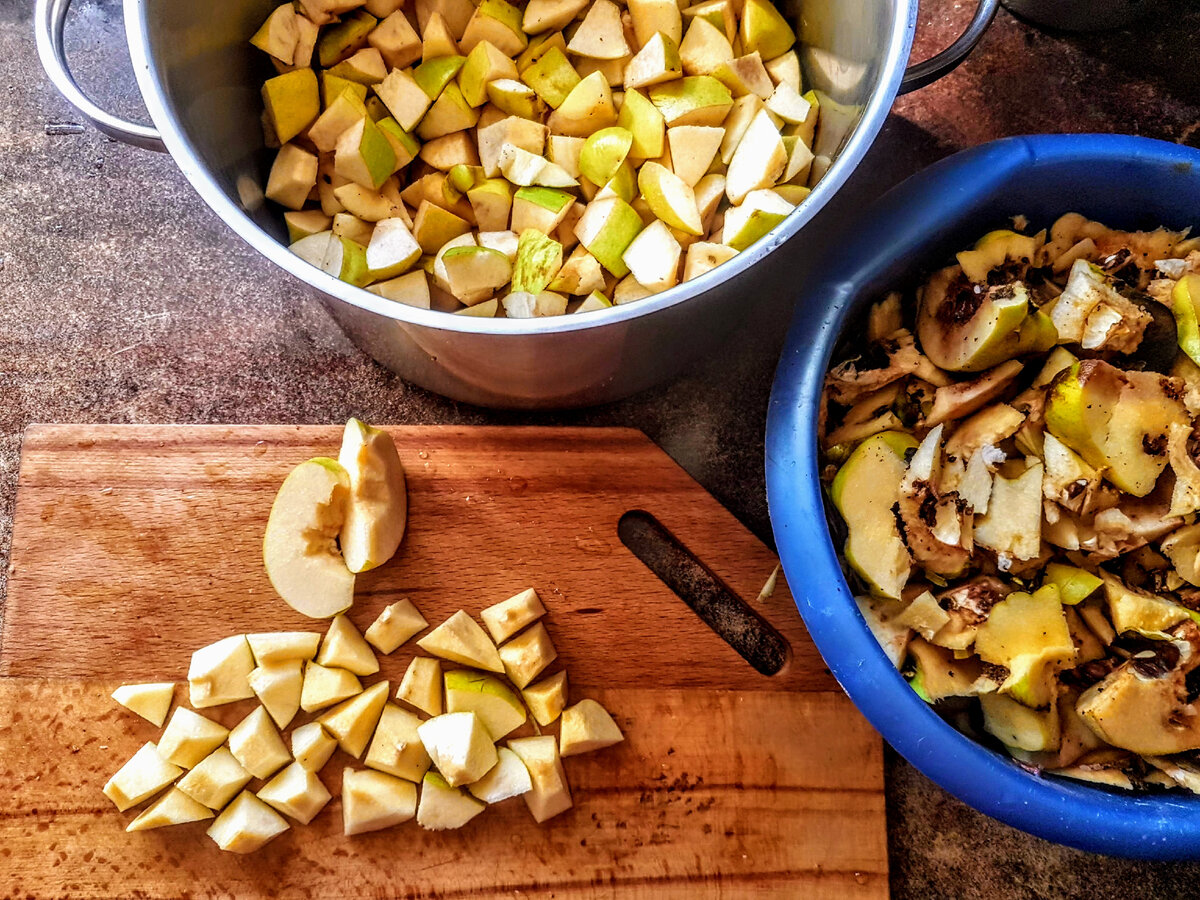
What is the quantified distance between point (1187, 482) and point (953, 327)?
0.96 ft

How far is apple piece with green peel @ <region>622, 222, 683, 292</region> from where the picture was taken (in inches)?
41.5

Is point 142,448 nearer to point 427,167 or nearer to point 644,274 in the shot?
Answer: point 427,167

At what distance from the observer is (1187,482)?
1.00m

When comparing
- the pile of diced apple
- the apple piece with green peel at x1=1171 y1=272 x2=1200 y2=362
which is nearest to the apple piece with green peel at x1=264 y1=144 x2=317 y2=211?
the pile of diced apple

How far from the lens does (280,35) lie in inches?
43.2

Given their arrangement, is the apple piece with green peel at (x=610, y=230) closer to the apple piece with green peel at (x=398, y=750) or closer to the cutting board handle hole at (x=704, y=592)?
the cutting board handle hole at (x=704, y=592)

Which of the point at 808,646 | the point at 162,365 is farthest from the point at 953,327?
the point at 162,365

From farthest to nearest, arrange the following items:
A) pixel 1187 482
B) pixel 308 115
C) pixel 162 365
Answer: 1. pixel 162 365
2. pixel 308 115
3. pixel 1187 482

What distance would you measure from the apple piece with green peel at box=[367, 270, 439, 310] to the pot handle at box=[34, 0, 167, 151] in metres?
0.27

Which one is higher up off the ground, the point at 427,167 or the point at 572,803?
the point at 427,167

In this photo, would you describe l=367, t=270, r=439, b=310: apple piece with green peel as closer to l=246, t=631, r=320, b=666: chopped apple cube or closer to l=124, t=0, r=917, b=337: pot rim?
l=124, t=0, r=917, b=337: pot rim

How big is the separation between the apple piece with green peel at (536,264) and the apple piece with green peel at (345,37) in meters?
0.34

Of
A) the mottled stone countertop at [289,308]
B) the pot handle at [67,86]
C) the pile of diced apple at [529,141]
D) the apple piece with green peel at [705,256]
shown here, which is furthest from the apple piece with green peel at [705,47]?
the pot handle at [67,86]

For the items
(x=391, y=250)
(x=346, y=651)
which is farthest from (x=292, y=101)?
(x=346, y=651)
